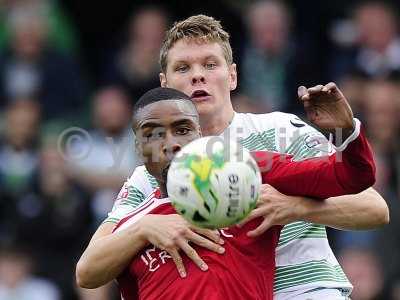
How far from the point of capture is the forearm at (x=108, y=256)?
611cm

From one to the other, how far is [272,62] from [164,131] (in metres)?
7.11

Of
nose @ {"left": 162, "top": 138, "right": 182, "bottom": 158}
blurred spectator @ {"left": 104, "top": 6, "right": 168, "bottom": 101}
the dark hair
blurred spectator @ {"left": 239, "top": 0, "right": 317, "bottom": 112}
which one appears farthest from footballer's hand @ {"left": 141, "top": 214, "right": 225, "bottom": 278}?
A: blurred spectator @ {"left": 104, "top": 6, "right": 168, "bottom": 101}

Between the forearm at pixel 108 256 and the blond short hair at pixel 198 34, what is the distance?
163cm

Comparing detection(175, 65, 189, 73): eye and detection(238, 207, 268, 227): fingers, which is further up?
detection(175, 65, 189, 73): eye

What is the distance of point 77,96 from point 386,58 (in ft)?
12.0

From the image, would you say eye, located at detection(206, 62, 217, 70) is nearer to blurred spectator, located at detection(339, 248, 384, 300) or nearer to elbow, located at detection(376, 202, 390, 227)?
elbow, located at detection(376, 202, 390, 227)

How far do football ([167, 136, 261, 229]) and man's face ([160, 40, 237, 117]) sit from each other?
68.5 inches

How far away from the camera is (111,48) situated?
14.1m

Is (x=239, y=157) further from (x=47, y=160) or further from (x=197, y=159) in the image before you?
(x=47, y=160)

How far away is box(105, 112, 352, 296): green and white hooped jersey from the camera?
23.1 feet

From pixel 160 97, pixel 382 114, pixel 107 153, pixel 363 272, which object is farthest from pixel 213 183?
pixel 107 153

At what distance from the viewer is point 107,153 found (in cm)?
1252

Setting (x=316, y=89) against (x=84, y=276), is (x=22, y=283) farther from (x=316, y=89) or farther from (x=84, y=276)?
(x=316, y=89)

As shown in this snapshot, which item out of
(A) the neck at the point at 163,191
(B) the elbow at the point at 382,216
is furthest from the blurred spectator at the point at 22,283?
(A) the neck at the point at 163,191
